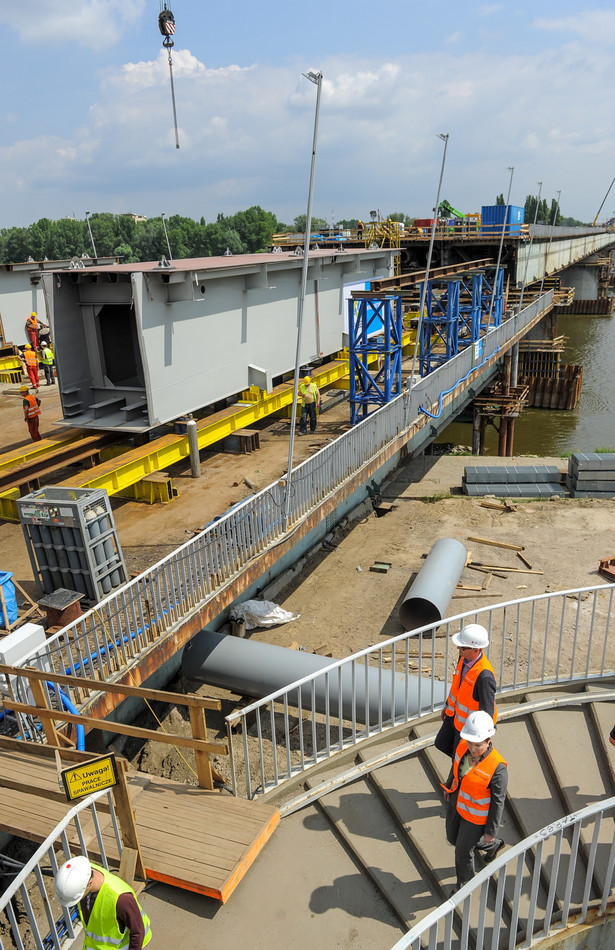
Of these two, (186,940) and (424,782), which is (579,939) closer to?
(424,782)

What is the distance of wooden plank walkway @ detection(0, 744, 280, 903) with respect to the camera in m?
5.40

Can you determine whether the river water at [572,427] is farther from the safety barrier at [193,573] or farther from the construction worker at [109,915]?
the construction worker at [109,915]

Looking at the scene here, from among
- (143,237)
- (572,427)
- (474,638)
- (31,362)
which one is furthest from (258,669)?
(143,237)

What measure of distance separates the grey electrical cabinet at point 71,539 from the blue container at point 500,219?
114 ft

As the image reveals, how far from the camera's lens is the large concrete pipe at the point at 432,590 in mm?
13711

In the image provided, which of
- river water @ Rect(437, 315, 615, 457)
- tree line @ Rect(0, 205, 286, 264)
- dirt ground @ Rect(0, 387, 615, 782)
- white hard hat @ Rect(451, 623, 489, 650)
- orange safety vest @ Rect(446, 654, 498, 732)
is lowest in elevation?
river water @ Rect(437, 315, 615, 457)

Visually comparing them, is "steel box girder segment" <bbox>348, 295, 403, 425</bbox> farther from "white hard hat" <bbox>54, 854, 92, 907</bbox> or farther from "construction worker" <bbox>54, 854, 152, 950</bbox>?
"white hard hat" <bbox>54, 854, 92, 907</bbox>

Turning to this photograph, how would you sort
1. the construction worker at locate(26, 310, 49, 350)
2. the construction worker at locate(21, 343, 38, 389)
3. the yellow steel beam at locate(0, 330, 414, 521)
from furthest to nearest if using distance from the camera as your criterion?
the construction worker at locate(26, 310, 49, 350), the construction worker at locate(21, 343, 38, 389), the yellow steel beam at locate(0, 330, 414, 521)

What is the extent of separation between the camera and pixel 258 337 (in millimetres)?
16641

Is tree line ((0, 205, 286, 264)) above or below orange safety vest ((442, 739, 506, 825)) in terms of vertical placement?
above

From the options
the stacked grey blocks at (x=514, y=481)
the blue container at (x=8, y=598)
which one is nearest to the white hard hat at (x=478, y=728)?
the blue container at (x=8, y=598)

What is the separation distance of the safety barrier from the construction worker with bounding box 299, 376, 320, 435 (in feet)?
6.69

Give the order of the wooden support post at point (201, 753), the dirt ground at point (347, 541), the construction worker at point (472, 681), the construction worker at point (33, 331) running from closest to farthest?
the construction worker at point (472, 681), the wooden support post at point (201, 753), the dirt ground at point (347, 541), the construction worker at point (33, 331)

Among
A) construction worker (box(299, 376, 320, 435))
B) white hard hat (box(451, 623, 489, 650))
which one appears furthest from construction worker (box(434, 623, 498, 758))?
construction worker (box(299, 376, 320, 435))
